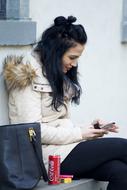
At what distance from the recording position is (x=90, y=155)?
5.11m

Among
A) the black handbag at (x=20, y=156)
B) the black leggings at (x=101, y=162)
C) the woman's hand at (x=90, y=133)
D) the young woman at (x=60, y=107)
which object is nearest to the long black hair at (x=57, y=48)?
the young woman at (x=60, y=107)

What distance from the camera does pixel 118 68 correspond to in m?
7.20

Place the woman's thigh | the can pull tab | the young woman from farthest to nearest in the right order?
the woman's thigh
the young woman
the can pull tab

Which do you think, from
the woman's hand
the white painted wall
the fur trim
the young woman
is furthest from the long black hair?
the white painted wall

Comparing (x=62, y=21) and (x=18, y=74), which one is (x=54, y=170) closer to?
(x=18, y=74)

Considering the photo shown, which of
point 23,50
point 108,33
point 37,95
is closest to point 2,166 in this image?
point 37,95

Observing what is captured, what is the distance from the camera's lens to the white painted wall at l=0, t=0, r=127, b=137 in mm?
6477

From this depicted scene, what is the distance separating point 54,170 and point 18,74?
0.70 m

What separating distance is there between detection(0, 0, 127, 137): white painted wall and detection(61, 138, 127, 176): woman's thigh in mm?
1293

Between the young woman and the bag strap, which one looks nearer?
the bag strap

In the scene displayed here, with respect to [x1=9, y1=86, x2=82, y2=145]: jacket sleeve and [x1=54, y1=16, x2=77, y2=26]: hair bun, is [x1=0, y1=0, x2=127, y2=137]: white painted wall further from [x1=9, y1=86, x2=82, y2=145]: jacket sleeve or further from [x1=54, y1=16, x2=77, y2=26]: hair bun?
[x1=9, y1=86, x2=82, y2=145]: jacket sleeve

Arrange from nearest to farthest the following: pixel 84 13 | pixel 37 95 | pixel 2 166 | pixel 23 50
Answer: pixel 2 166 < pixel 37 95 < pixel 23 50 < pixel 84 13

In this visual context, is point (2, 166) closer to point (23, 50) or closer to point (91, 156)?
point (91, 156)

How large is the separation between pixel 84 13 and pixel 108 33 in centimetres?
54
